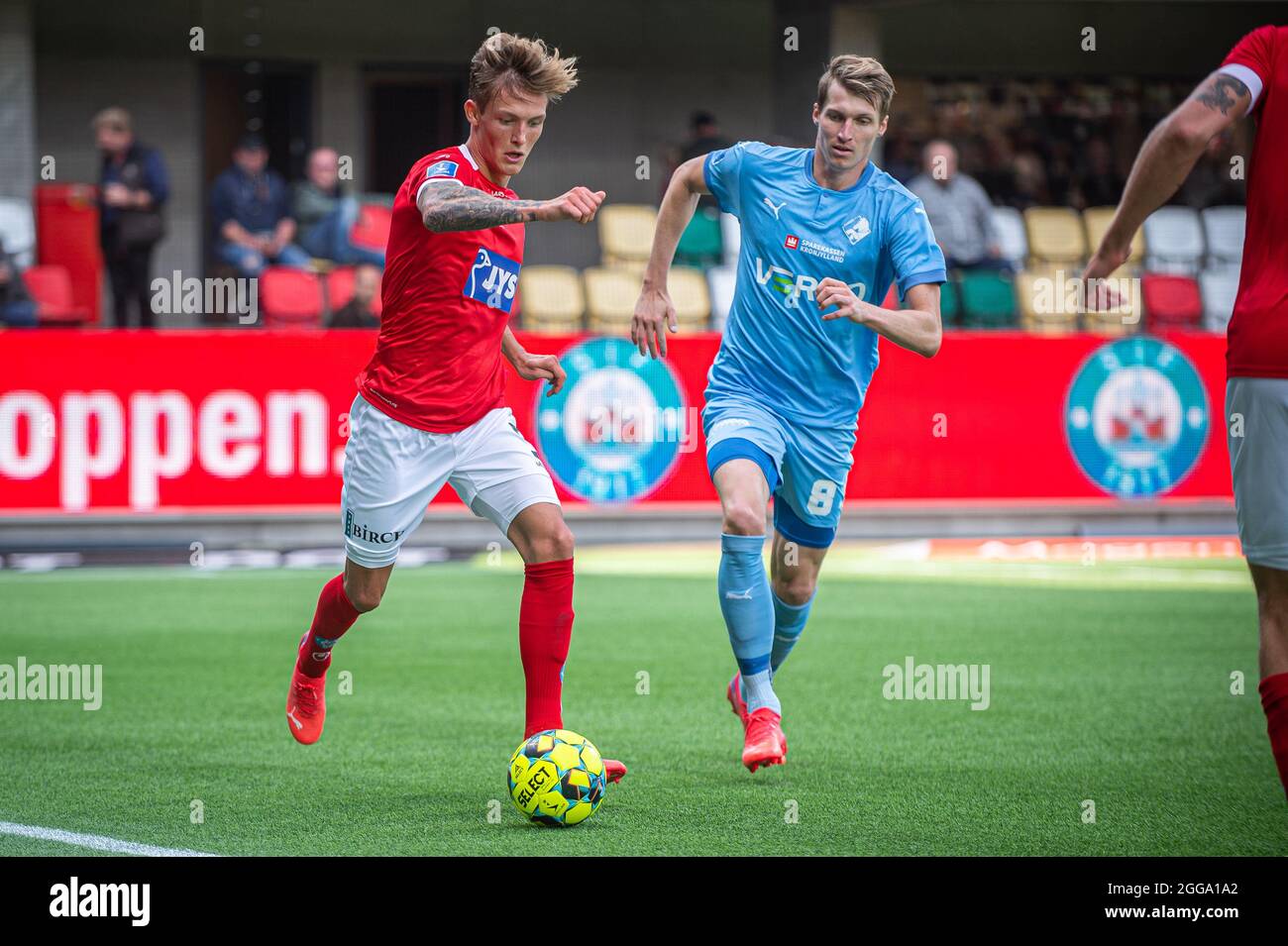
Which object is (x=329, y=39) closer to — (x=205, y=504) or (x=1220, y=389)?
(x=205, y=504)

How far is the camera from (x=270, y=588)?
41.7 feet

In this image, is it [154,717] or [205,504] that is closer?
[154,717]

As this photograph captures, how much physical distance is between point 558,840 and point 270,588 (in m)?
7.65

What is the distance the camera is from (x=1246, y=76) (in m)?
4.38

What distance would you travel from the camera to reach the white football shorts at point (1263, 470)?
4.45 m

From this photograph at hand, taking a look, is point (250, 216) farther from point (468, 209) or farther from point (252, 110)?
point (468, 209)

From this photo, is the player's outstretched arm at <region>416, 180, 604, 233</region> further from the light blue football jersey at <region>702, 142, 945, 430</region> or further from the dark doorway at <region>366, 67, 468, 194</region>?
the dark doorway at <region>366, 67, 468, 194</region>

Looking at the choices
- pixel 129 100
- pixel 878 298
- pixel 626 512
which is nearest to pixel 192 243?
pixel 129 100

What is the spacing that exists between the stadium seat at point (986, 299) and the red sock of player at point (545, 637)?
12902 mm

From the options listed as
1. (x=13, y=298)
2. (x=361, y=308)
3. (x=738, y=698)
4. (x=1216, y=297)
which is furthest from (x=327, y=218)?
(x=738, y=698)

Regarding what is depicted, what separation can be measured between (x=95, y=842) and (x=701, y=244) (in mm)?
14256

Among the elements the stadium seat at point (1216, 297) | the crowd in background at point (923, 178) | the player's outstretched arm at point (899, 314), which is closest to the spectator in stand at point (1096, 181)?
the crowd in background at point (923, 178)

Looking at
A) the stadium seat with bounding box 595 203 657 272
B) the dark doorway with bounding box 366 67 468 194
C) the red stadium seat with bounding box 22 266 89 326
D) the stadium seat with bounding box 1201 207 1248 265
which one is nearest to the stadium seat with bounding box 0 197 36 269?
the red stadium seat with bounding box 22 266 89 326

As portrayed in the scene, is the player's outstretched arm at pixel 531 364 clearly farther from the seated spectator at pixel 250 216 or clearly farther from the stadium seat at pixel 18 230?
the stadium seat at pixel 18 230
